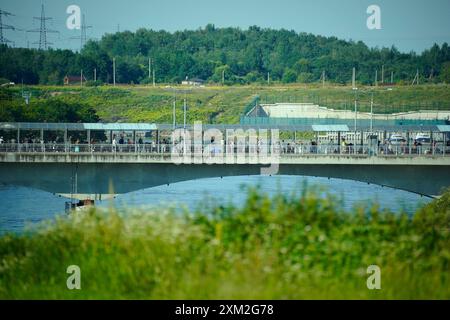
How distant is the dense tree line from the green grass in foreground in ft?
319

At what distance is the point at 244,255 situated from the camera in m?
13.2

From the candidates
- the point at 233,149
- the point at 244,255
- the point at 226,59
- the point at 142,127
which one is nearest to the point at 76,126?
the point at 142,127

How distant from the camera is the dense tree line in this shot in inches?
4808

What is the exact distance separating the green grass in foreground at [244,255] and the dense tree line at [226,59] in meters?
97.3

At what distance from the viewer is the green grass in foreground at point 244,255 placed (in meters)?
13.0

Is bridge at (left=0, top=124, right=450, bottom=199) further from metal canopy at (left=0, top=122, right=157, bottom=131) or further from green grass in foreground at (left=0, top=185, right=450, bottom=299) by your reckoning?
green grass in foreground at (left=0, top=185, right=450, bottom=299)

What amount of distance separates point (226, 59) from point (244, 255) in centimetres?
14272

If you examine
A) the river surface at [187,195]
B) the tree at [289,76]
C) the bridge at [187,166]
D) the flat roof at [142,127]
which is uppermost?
the tree at [289,76]

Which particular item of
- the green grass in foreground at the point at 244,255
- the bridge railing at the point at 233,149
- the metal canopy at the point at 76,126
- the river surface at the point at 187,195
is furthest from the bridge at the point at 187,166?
the green grass in foreground at the point at 244,255

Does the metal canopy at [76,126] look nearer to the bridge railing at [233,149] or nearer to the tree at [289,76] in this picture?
the bridge railing at [233,149]

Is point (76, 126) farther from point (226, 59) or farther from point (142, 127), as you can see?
point (226, 59)
